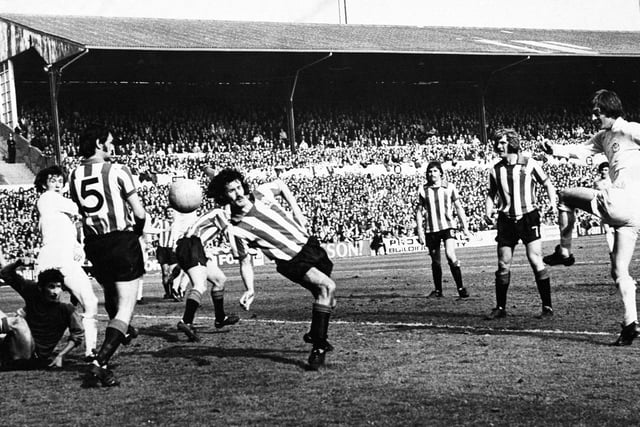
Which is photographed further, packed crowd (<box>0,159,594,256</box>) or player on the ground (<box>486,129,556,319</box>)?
packed crowd (<box>0,159,594,256</box>)

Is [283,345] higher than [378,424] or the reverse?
the reverse

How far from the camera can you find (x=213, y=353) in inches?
370

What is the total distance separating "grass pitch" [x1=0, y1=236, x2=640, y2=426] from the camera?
20.3 feet

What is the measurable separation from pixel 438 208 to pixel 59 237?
6.95 metres

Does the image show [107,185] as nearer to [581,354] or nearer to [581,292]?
[581,354]

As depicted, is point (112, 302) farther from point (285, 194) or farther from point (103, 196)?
point (285, 194)

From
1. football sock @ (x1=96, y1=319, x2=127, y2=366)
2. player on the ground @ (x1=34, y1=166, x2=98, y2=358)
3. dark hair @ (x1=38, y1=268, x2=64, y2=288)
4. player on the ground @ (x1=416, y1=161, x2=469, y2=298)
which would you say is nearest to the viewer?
football sock @ (x1=96, y1=319, x2=127, y2=366)

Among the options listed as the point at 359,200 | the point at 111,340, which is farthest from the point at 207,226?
the point at 359,200

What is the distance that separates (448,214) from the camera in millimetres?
14711

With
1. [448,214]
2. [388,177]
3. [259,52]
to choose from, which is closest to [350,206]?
[388,177]

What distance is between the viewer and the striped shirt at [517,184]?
36.0ft

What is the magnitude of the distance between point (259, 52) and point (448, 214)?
3000 cm

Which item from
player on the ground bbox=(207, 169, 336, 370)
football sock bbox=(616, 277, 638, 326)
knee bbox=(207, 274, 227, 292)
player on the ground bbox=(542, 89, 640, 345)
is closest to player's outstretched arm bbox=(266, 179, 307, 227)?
player on the ground bbox=(207, 169, 336, 370)

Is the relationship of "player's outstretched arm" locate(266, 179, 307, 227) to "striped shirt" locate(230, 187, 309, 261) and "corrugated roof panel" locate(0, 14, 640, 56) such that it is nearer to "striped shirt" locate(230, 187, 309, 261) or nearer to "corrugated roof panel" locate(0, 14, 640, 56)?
"striped shirt" locate(230, 187, 309, 261)
